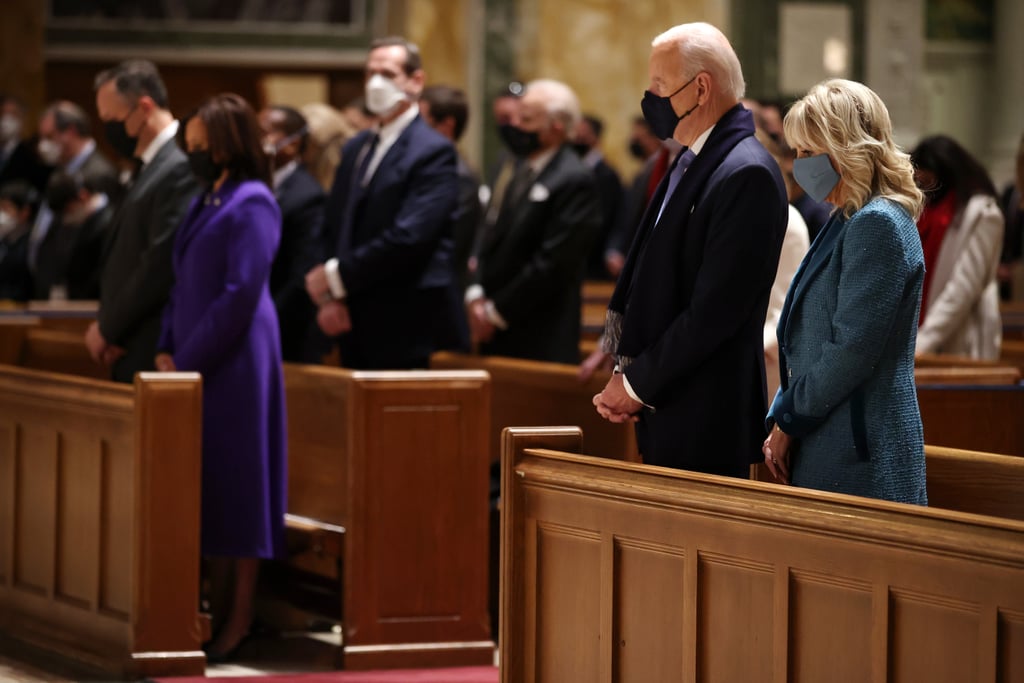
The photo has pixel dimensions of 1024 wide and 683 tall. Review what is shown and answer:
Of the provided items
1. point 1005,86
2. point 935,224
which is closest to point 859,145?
point 935,224

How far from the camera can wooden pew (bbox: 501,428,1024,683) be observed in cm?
271

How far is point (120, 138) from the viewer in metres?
5.52

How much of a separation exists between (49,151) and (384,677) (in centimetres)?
630

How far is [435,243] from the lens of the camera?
552 centimetres

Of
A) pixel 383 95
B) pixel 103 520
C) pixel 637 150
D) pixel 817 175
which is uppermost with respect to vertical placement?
pixel 637 150

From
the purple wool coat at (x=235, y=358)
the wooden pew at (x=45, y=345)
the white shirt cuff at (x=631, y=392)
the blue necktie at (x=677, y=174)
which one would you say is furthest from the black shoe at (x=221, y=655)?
the blue necktie at (x=677, y=174)

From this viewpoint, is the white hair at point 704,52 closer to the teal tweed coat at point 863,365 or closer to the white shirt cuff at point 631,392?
the teal tweed coat at point 863,365

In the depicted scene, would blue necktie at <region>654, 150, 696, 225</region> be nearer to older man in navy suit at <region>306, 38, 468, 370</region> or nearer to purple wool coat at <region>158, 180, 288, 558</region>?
purple wool coat at <region>158, 180, 288, 558</region>

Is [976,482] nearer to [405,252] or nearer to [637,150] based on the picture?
[405,252]

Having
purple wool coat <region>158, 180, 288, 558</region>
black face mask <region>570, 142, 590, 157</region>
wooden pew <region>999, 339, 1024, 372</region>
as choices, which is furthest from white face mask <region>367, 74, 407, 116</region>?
black face mask <region>570, 142, 590, 157</region>

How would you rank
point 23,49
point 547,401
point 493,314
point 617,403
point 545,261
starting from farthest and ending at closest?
point 23,49, point 493,314, point 545,261, point 547,401, point 617,403

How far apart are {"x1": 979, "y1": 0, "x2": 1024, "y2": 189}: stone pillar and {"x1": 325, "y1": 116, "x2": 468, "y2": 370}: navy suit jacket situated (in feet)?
25.9

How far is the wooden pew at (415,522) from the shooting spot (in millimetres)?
4801

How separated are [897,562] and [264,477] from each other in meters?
2.56
